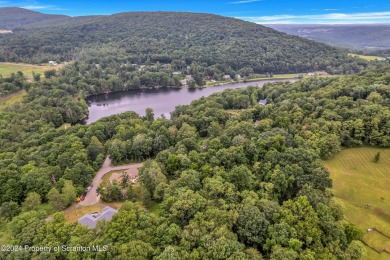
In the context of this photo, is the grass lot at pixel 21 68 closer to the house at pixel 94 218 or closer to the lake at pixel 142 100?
the lake at pixel 142 100

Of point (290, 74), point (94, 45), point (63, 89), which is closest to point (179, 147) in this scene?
point (63, 89)

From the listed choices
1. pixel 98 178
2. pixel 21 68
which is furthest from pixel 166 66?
pixel 98 178

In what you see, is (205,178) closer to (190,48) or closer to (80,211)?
(80,211)

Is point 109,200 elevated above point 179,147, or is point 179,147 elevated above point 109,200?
point 179,147

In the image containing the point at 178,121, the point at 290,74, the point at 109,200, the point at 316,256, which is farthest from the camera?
the point at 290,74

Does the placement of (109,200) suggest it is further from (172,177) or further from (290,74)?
(290,74)

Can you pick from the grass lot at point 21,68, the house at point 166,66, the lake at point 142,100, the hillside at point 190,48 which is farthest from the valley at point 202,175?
the hillside at point 190,48
